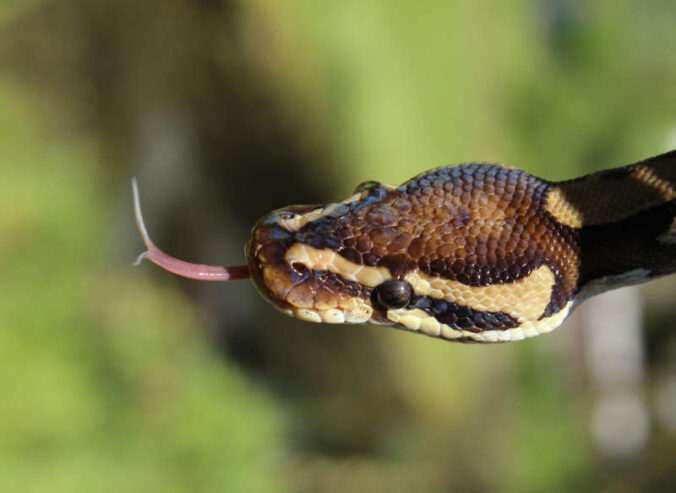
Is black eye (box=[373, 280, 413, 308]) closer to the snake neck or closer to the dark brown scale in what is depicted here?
the dark brown scale

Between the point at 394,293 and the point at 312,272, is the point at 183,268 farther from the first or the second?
the point at 394,293

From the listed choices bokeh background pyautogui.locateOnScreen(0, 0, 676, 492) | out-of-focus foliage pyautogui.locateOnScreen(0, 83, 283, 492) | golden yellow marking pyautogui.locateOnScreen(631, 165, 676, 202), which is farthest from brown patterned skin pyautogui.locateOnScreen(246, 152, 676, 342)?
out-of-focus foliage pyautogui.locateOnScreen(0, 83, 283, 492)

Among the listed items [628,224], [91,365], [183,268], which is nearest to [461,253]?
[628,224]

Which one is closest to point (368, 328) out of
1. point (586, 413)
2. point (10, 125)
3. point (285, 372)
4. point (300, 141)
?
point (285, 372)

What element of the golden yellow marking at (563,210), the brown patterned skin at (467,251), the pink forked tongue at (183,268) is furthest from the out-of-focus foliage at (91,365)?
the golden yellow marking at (563,210)

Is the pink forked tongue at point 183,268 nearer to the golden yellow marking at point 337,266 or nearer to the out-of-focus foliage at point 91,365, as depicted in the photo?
the golden yellow marking at point 337,266

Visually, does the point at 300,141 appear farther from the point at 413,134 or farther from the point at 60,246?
the point at 60,246

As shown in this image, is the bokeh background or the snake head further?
the bokeh background
